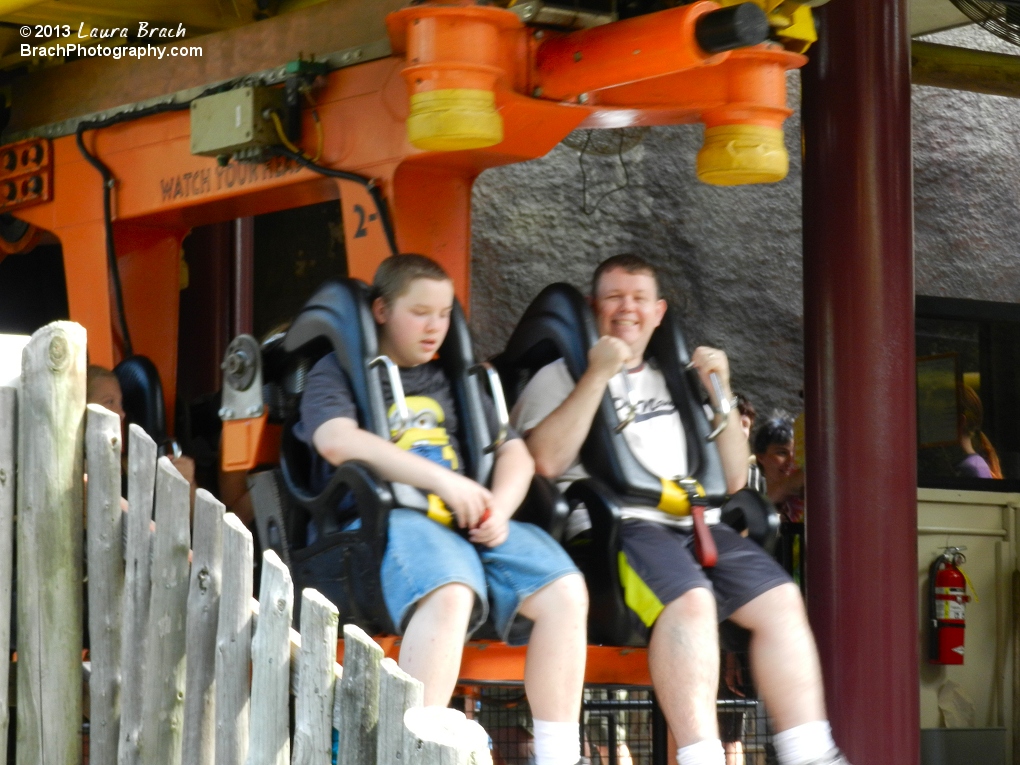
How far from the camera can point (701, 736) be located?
11.6ft

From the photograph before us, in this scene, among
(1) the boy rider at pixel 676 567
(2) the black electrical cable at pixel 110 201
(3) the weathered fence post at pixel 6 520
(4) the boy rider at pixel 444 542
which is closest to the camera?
(3) the weathered fence post at pixel 6 520

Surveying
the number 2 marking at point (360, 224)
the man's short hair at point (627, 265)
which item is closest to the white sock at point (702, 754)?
the man's short hair at point (627, 265)

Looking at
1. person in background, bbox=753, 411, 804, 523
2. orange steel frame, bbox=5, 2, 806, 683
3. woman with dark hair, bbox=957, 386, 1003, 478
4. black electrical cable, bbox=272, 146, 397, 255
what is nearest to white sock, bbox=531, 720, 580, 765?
orange steel frame, bbox=5, 2, 806, 683

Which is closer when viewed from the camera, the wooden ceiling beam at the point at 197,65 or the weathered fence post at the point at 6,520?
the weathered fence post at the point at 6,520

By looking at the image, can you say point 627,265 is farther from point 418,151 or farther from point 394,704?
point 394,704

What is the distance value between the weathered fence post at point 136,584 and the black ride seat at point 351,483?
0.74 m

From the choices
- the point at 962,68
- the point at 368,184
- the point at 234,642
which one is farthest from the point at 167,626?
the point at 962,68

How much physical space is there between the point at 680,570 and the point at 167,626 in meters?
1.34

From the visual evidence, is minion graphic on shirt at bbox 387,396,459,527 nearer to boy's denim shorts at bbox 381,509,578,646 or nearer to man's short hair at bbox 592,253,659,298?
boy's denim shorts at bbox 381,509,578,646

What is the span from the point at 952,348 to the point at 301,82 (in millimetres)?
4034

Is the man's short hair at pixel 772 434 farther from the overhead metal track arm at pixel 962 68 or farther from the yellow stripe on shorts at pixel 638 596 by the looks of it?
the yellow stripe on shorts at pixel 638 596

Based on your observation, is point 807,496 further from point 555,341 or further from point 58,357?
point 58,357

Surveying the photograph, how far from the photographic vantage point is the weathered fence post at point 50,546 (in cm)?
282

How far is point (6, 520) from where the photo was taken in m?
2.86
